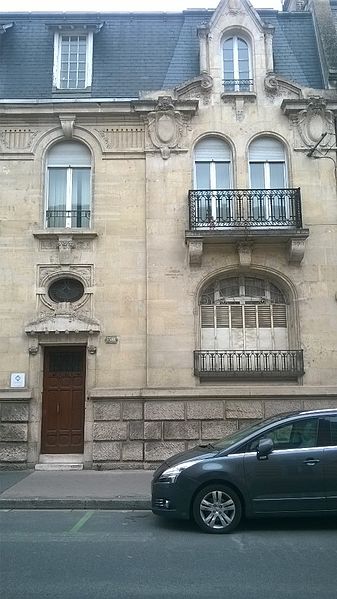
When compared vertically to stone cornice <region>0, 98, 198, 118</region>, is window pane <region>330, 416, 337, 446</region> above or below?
below

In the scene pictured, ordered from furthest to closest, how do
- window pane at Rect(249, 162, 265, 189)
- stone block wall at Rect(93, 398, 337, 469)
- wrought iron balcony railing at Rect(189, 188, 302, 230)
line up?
1. window pane at Rect(249, 162, 265, 189)
2. wrought iron balcony railing at Rect(189, 188, 302, 230)
3. stone block wall at Rect(93, 398, 337, 469)

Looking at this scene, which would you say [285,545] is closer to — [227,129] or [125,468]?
[125,468]

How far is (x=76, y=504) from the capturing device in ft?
29.6

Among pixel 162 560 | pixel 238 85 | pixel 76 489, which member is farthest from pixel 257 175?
pixel 162 560

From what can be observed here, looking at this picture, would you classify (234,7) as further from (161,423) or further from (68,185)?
(161,423)

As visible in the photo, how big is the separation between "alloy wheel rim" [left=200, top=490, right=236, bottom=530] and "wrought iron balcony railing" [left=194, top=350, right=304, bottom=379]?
18.7 feet

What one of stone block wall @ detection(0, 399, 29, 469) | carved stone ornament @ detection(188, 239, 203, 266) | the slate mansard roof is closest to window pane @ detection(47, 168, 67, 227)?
the slate mansard roof

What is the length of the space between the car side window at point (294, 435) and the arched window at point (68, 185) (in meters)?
8.12

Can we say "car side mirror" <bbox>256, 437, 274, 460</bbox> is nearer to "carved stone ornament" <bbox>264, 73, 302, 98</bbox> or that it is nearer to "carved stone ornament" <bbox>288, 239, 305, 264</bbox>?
"carved stone ornament" <bbox>288, 239, 305, 264</bbox>

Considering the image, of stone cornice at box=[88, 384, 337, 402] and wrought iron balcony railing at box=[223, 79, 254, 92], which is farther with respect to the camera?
wrought iron balcony railing at box=[223, 79, 254, 92]

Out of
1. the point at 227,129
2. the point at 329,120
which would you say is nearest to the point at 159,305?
the point at 227,129

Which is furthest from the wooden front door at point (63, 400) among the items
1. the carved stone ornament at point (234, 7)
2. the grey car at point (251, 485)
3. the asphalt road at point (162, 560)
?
the carved stone ornament at point (234, 7)

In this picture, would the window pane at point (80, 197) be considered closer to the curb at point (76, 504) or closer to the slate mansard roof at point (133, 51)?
the slate mansard roof at point (133, 51)

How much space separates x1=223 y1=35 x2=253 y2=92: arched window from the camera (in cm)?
1454
